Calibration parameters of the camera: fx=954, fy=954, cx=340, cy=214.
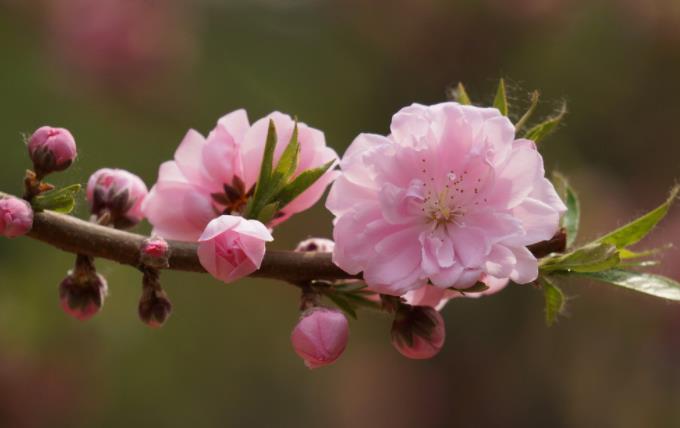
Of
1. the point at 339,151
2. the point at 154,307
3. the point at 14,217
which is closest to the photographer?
the point at 14,217

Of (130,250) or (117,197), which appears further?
(117,197)

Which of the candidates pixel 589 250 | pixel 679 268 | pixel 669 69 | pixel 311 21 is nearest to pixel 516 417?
pixel 679 268

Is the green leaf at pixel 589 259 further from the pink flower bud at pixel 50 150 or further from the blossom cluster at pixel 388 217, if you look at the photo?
the pink flower bud at pixel 50 150

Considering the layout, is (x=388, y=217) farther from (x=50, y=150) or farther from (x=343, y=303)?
(x=50, y=150)

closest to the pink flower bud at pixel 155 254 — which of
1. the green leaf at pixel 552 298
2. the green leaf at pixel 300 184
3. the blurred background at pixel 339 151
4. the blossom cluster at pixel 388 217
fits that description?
the blossom cluster at pixel 388 217

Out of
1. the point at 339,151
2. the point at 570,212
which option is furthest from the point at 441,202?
the point at 339,151

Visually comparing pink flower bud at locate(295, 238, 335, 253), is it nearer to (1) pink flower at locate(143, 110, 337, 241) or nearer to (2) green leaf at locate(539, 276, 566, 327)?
(1) pink flower at locate(143, 110, 337, 241)
